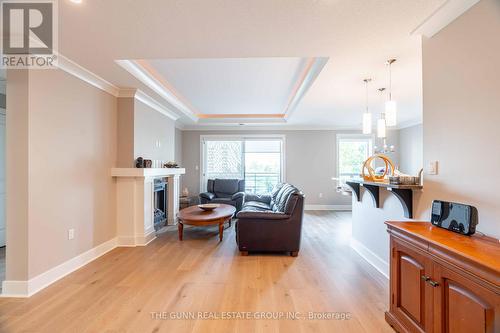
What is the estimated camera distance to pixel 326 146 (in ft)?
22.2

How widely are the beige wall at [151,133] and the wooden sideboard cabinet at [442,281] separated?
3.63m

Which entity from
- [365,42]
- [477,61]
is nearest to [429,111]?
Answer: [477,61]

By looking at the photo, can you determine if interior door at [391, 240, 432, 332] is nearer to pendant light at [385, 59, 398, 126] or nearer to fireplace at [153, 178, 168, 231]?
pendant light at [385, 59, 398, 126]

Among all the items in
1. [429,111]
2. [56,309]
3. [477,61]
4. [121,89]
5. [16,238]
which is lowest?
[56,309]

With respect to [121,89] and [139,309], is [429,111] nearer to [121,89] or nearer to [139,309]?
[139,309]

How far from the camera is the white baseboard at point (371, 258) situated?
2.62 m

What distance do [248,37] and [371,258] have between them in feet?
9.70

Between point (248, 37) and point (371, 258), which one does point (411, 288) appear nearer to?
point (371, 258)

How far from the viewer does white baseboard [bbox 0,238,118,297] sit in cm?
217

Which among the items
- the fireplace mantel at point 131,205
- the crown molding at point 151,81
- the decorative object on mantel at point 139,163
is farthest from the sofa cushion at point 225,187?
the decorative object on mantel at point 139,163

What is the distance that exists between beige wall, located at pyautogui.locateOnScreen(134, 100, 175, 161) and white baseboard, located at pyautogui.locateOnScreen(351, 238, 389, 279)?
12.0 ft

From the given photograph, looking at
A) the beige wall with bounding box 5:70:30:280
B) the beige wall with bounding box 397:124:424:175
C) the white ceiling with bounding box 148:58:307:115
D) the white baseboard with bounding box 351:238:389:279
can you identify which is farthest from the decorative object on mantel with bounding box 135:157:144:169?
the beige wall with bounding box 397:124:424:175

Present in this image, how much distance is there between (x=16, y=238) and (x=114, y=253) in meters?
1.25

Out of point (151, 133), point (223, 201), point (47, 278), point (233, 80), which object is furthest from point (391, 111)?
point (47, 278)
